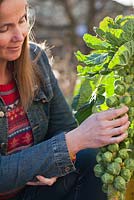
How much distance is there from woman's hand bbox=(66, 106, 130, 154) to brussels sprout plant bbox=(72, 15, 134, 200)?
0.04m

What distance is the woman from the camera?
214cm

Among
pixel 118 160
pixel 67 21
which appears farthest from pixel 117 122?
pixel 67 21

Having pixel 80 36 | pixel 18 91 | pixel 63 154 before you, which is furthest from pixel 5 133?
pixel 80 36

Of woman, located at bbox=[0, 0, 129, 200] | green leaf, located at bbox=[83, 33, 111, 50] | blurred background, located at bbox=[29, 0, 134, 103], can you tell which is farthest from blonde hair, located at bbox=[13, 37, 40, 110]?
blurred background, located at bbox=[29, 0, 134, 103]

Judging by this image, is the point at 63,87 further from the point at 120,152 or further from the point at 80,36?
the point at 120,152

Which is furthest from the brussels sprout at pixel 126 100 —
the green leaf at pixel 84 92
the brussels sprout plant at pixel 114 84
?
the green leaf at pixel 84 92

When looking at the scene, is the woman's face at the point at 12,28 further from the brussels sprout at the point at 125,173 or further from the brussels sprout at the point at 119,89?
the brussels sprout at the point at 125,173

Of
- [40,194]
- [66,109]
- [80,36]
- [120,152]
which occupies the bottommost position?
[40,194]

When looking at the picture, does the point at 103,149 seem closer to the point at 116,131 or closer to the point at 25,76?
the point at 116,131

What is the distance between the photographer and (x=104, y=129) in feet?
6.86

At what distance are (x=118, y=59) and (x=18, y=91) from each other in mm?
538

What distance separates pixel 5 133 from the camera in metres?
2.43

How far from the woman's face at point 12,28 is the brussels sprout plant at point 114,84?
0.27m

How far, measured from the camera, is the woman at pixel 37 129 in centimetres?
214
